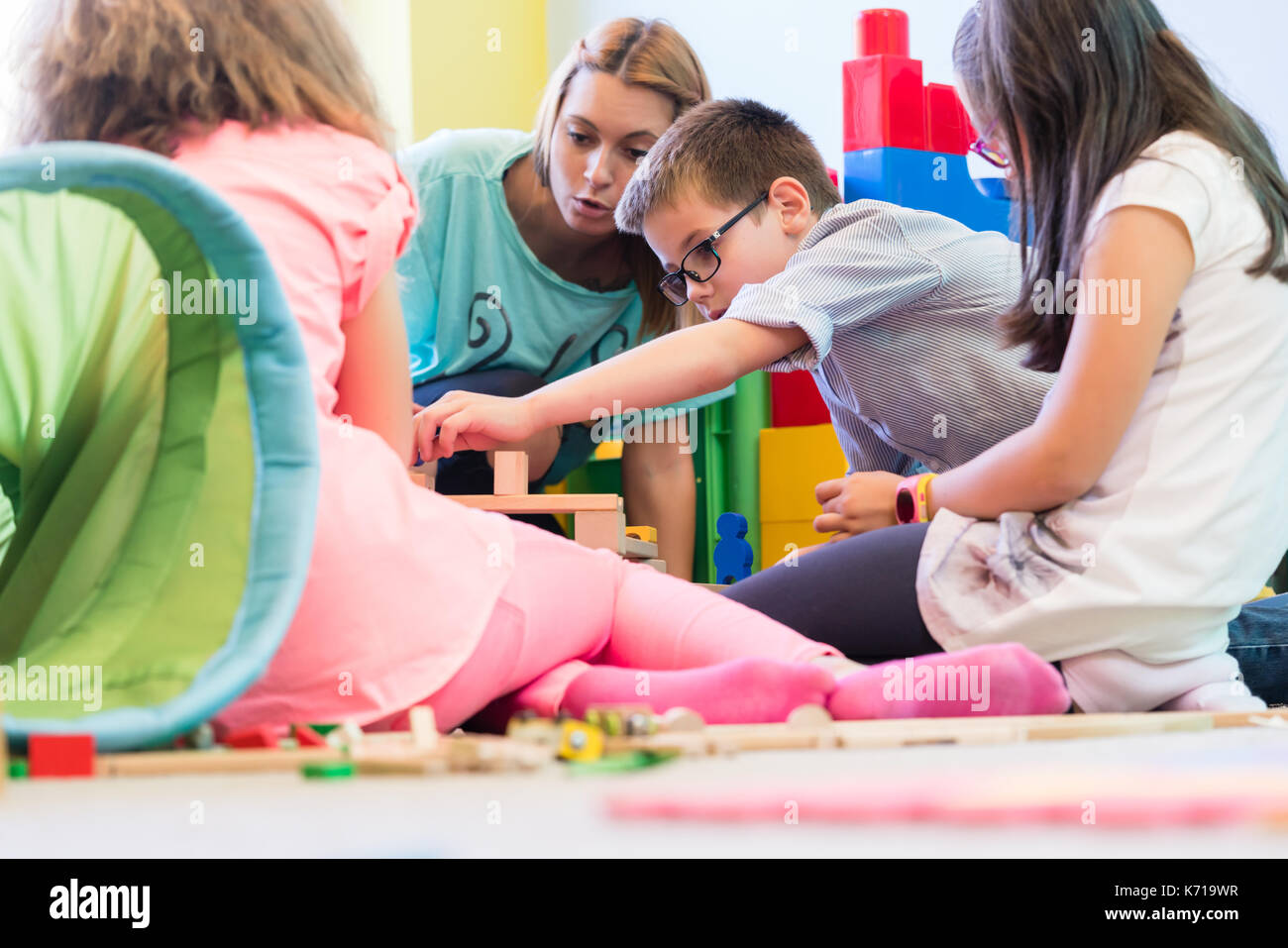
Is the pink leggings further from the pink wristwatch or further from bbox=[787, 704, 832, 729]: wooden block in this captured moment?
the pink wristwatch

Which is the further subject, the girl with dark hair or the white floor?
the girl with dark hair

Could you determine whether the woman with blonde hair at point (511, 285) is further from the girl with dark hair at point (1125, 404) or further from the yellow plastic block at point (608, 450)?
the girl with dark hair at point (1125, 404)

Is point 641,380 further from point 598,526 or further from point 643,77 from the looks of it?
point 643,77

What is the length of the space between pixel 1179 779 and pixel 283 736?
418 millimetres

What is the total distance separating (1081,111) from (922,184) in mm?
870

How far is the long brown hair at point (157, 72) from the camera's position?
78cm

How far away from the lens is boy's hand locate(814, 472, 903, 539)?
42.8 inches

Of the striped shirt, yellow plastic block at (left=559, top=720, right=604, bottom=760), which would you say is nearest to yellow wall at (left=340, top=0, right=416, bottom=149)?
the striped shirt

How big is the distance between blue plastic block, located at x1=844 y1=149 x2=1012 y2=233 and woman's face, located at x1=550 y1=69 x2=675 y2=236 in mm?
342

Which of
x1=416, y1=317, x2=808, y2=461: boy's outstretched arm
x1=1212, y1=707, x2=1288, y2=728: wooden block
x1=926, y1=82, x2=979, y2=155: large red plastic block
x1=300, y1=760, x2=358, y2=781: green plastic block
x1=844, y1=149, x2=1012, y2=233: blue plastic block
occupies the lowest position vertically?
x1=1212, y1=707, x2=1288, y2=728: wooden block

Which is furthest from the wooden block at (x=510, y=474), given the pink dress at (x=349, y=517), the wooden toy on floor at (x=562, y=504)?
the pink dress at (x=349, y=517)

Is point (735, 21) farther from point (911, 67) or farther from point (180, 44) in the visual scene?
point (180, 44)

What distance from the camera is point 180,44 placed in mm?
791
